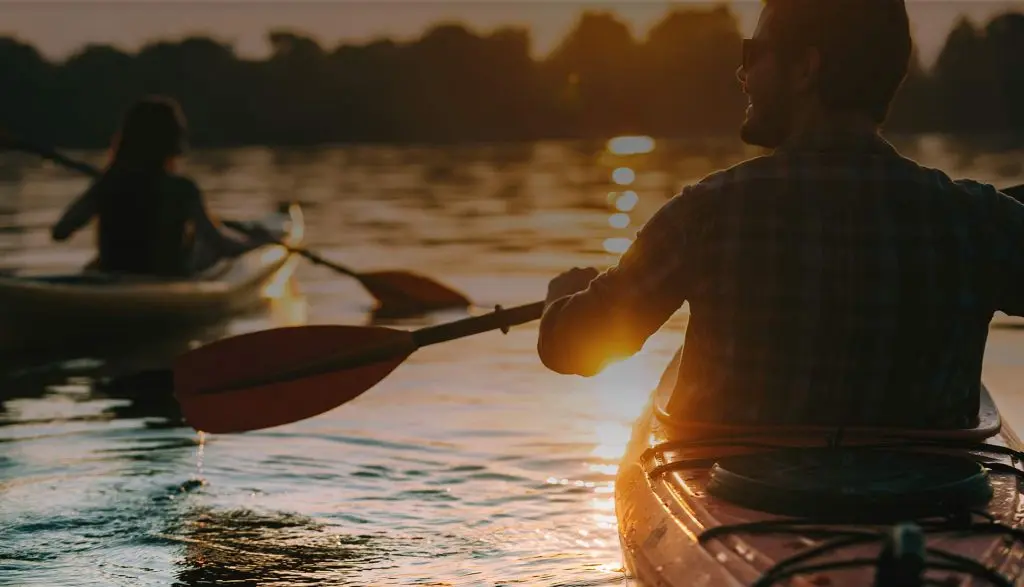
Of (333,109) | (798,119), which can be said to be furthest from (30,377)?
(333,109)

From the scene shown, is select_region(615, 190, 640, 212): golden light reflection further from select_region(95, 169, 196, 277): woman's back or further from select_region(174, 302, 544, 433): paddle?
select_region(174, 302, 544, 433): paddle

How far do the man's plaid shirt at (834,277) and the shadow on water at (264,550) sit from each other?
1.94m

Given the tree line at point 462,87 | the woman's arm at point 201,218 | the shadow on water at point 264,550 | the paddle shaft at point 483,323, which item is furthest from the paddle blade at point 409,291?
the tree line at point 462,87

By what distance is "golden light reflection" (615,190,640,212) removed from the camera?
79.3 feet

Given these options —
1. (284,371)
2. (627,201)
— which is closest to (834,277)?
(284,371)

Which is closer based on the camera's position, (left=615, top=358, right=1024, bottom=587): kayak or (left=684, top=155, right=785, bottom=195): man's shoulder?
(left=615, top=358, right=1024, bottom=587): kayak

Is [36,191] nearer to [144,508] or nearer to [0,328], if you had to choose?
[0,328]

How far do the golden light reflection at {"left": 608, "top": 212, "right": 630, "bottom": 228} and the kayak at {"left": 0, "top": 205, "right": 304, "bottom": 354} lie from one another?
31.6ft

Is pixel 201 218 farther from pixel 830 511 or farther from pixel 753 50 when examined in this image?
pixel 830 511

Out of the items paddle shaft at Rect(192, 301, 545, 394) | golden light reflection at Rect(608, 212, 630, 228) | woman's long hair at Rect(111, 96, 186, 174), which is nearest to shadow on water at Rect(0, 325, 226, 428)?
woman's long hair at Rect(111, 96, 186, 174)

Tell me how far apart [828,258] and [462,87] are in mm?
75947

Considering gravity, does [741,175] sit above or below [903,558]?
above

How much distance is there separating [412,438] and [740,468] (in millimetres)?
4095

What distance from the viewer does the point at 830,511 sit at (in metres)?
2.82
